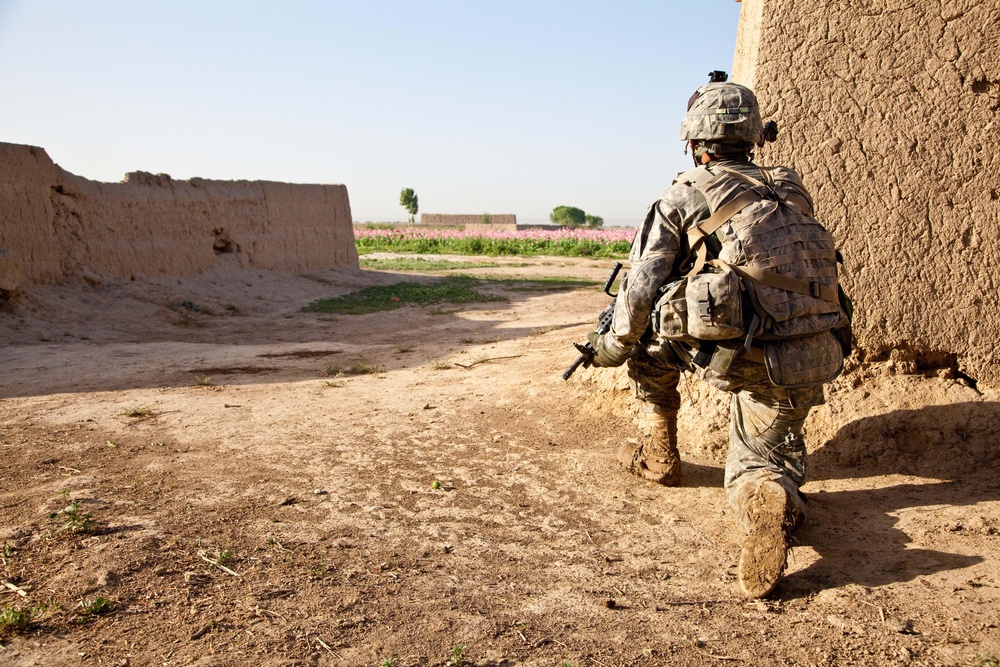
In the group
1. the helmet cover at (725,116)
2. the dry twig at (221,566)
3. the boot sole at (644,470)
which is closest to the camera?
the dry twig at (221,566)

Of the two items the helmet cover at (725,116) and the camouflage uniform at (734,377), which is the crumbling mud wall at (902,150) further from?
the camouflage uniform at (734,377)

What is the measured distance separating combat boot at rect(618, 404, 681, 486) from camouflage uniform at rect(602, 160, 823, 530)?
0.36 meters

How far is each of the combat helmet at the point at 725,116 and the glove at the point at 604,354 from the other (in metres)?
0.92

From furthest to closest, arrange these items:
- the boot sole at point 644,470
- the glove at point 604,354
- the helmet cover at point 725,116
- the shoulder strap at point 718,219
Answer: the boot sole at point 644,470 → the glove at point 604,354 → the helmet cover at point 725,116 → the shoulder strap at point 718,219

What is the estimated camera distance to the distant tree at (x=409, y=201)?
50438 mm

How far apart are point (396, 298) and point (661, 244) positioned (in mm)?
9261

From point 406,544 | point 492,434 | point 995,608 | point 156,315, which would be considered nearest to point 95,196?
point 156,315

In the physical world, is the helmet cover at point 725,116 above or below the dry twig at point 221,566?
above

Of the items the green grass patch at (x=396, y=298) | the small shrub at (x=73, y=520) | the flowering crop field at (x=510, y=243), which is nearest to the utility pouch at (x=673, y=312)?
the small shrub at (x=73, y=520)

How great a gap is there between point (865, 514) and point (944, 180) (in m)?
1.64

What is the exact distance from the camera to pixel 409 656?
2.21 meters

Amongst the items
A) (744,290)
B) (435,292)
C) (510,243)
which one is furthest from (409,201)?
(744,290)

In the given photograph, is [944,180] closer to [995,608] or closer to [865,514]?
[865,514]

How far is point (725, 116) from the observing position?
10.2ft
